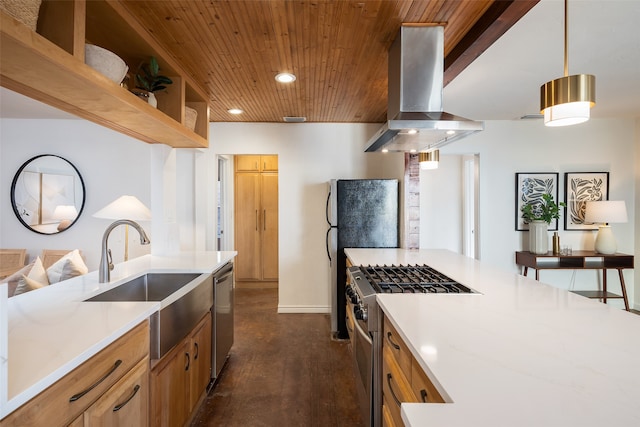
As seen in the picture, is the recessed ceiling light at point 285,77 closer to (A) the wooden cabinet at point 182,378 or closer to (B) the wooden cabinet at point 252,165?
(A) the wooden cabinet at point 182,378

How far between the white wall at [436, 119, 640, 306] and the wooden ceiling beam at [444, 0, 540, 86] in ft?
7.10

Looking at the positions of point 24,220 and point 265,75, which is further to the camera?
point 24,220

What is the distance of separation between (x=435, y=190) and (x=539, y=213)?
1383mm

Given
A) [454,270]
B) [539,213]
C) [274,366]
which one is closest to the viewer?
[454,270]

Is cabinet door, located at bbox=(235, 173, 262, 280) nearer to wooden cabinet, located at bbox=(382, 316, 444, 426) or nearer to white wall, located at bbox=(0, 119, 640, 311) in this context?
white wall, located at bbox=(0, 119, 640, 311)

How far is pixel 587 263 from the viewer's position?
400 centimetres

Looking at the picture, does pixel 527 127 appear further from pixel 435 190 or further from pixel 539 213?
pixel 435 190

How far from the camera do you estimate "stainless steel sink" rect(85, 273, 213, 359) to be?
1539mm

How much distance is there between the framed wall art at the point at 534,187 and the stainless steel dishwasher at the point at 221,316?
3621 millimetres

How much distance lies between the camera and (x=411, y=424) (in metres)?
0.69

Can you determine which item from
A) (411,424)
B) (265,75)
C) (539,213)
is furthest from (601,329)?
(539,213)

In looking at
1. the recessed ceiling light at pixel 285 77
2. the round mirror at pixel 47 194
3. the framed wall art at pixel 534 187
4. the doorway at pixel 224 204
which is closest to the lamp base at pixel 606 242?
the framed wall art at pixel 534 187

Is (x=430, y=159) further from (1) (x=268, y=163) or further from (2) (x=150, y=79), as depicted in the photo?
(1) (x=268, y=163)

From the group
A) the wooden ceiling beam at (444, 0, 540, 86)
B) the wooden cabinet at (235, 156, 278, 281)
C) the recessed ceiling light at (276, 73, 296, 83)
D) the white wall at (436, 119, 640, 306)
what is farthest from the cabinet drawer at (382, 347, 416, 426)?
the wooden cabinet at (235, 156, 278, 281)
